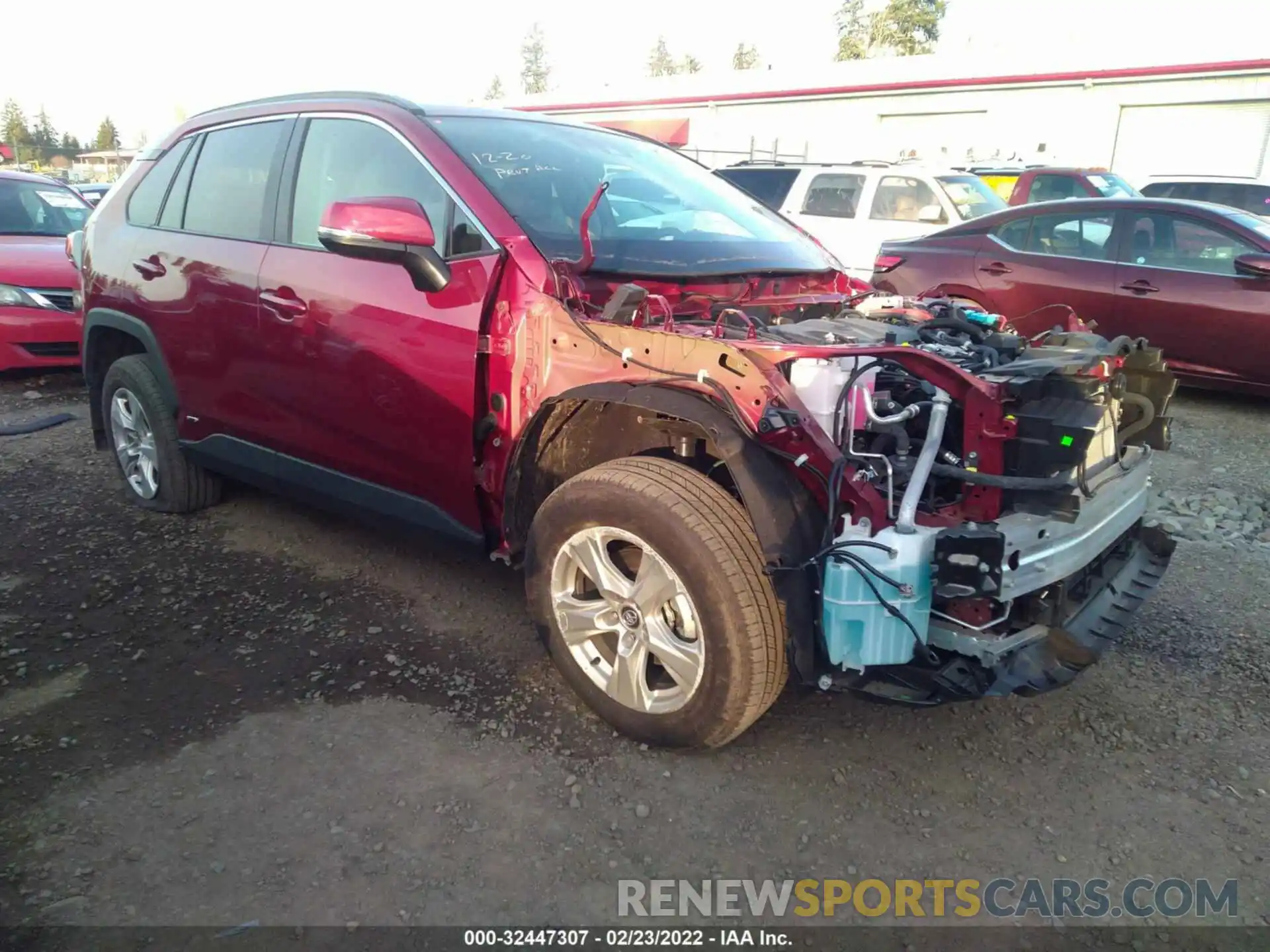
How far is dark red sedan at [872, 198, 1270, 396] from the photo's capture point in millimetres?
6363

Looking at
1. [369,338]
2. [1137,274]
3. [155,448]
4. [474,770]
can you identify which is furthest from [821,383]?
[1137,274]

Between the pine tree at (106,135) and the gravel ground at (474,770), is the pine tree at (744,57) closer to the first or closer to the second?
the pine tree at (106,135)

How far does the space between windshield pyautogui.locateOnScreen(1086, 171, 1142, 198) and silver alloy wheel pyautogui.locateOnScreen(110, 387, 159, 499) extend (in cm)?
1129

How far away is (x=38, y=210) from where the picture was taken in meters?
8.78

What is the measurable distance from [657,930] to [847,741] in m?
0.95

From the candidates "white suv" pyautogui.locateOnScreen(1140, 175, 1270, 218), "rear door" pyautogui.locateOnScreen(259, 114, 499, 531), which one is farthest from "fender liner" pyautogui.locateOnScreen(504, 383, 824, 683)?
"white suv" pyautogui.locateOnScreen(1140, 175, 1270, 218)

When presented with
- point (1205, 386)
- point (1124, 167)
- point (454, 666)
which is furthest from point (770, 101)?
point (454, 666)

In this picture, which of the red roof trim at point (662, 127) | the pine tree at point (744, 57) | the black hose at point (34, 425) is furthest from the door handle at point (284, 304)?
the pine tree at point (744, 57)

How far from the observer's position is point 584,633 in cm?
292

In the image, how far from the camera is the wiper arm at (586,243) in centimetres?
305

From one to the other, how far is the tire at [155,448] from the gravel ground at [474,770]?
668 mm

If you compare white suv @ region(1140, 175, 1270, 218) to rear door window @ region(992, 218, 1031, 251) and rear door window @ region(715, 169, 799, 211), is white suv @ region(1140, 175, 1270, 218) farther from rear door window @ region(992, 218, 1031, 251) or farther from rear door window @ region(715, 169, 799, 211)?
rear door window @ region(715, 169, 799, 211)

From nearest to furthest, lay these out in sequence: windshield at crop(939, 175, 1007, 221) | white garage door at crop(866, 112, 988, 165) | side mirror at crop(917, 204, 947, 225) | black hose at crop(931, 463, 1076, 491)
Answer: black hose at crop(931, 463, 1076, 491)
side mirror at crop(917, 204, 947, 225)
windshield at crop(939, 175, 1007, 221)
white garage door at crop(866, 112, 988, 165)

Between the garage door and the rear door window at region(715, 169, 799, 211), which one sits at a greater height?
the garage door
